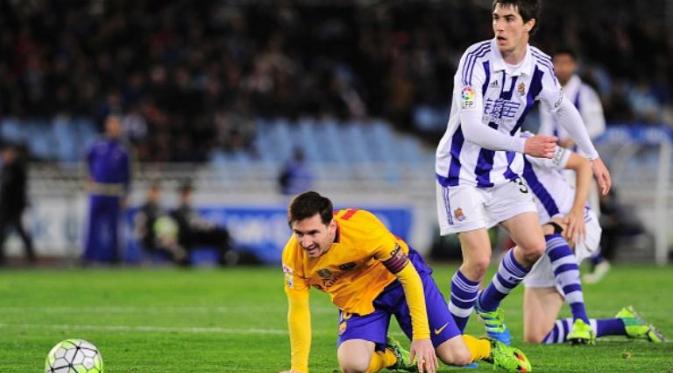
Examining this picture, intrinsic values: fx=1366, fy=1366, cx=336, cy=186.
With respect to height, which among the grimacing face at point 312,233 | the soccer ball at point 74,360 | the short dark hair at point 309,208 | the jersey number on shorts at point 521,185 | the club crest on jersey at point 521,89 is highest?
the club crest on jersey at point 521,89

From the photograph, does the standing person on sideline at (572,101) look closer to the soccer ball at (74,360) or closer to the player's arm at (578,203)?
the player's arm at (578,203)

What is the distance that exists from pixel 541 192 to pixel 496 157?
111 centimetres

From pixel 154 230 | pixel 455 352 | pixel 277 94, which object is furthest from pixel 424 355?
pixel 277 94

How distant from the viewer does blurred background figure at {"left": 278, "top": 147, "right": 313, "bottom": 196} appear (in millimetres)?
23750

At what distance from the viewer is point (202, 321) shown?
11742 mm

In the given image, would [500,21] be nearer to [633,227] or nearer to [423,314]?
[423,314]

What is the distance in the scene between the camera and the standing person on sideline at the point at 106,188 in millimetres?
20109

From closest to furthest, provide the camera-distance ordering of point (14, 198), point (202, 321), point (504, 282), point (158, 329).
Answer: point (504, 282), point (158, 329), point (202, 321), point (14, 198)

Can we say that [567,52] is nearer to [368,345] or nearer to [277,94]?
[368,345]

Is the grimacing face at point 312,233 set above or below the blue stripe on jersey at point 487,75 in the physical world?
below

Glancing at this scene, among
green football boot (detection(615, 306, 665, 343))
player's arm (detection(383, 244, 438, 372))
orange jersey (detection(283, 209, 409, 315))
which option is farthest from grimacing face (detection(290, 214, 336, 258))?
green football boot (detection(615, 306, 665, 343))

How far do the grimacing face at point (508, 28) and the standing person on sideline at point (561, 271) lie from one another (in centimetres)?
106

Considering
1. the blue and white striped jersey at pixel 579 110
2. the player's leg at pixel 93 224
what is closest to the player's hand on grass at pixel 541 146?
the blue and white striped jersey at pixel 579 110

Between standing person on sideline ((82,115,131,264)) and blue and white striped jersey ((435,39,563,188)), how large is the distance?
466 inches
